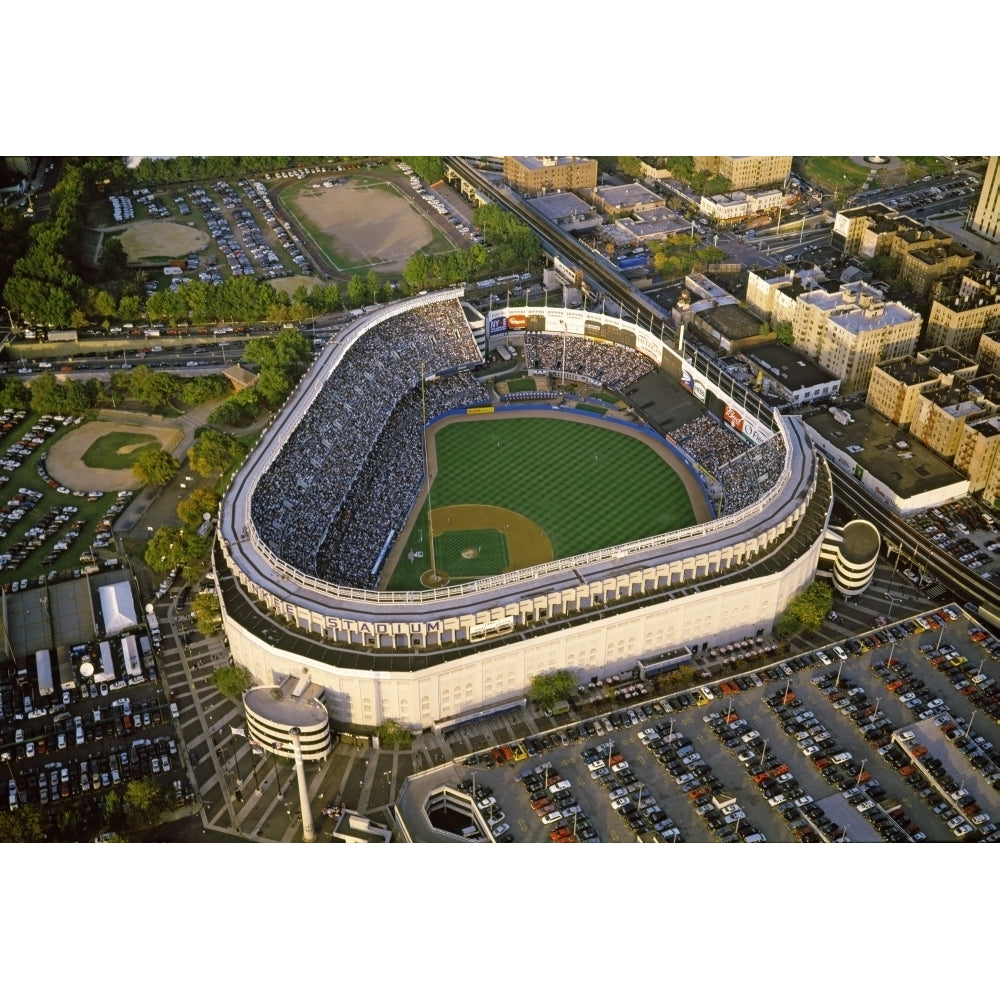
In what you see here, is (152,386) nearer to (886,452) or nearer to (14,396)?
(14,396)

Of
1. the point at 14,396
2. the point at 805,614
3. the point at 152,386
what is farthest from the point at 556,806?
the point at 14,396

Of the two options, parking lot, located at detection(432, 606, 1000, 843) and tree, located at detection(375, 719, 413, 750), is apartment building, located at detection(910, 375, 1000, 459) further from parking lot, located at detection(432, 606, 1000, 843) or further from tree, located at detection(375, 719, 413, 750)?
tree, located at detection(375, 719, 413, 750)

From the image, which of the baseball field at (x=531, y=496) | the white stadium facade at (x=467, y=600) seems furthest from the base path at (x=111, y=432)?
the baseball field at (x=531, y=496)

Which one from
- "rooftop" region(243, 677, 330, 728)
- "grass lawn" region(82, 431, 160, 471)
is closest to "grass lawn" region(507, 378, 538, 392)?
"grass lawn" region(82, 431, 160, 471)

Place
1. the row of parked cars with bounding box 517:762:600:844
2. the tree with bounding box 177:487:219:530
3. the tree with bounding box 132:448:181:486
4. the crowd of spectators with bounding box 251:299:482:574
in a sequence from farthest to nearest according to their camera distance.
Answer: the tree with bounding box 132:448:181:486, the tree with bounding box 177:487:219:530, the crowd of spectators with bounding box 251:299:482:574, the row of parked cars with bounding box 517:762:600:844

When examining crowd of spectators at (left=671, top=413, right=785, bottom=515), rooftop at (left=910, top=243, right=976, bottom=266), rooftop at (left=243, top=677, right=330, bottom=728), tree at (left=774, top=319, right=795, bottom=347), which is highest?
rooftop at (left=910, top=243, right=976, bottom=266)

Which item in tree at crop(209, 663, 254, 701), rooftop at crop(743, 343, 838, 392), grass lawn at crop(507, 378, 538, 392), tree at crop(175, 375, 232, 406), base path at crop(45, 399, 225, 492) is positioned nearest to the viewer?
tree at crop(209, 663, 254, 701)
